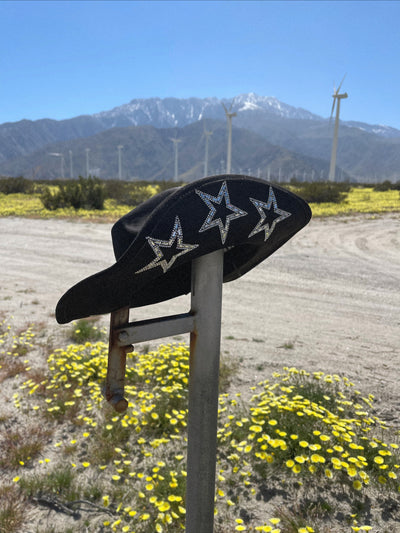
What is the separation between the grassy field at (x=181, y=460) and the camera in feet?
7.58

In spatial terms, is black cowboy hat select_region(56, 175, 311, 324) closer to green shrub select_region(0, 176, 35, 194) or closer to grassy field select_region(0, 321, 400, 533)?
grassy field select_region(0, 321, 400, 533)

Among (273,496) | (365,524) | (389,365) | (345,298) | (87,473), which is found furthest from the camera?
(345,298)

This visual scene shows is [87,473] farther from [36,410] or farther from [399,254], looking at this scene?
[399,254]

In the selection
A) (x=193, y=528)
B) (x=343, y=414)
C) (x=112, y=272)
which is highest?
(x=112, y=272)

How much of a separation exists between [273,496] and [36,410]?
207 cm

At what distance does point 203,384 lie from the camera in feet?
4.43

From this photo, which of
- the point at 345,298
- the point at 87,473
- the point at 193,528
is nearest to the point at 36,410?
the point at 87,473

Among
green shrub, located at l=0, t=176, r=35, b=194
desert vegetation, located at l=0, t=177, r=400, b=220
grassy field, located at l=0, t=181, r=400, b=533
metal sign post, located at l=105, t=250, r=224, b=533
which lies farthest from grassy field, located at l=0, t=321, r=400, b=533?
green shrub, located at l=0, t=176, r=35, b=194

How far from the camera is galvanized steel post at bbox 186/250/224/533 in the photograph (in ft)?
4.17

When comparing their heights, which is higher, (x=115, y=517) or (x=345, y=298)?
(x=345, y=298)

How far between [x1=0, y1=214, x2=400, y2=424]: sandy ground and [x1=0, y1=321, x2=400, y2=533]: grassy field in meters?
0.61

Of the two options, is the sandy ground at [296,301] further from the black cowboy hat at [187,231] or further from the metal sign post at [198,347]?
the black cowboy hat at [187,231]

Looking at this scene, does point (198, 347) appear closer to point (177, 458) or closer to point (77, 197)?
point (177, 458)

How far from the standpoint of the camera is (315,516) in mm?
2273
